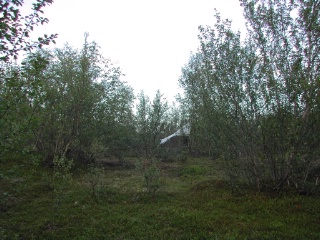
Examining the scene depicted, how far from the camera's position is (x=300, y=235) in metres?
4.71

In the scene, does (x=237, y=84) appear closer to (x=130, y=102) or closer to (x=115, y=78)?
(x=115, y=78)

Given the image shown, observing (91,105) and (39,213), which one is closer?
(39,213)

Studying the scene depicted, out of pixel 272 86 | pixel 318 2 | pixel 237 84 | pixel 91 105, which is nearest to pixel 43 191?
pixel 91 105

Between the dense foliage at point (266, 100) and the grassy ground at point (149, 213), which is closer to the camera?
the grassy ground at point (149, 213)

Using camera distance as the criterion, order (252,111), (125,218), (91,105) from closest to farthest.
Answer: (125,218), (252,111), (91,105)

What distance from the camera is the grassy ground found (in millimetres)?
4906

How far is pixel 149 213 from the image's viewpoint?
6113mm

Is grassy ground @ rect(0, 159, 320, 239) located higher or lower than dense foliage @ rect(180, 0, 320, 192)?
lower

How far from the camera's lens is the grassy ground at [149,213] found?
193 inches

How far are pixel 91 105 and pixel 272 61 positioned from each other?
8246 mm

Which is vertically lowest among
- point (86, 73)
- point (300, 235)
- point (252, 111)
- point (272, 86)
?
point (300, 235)

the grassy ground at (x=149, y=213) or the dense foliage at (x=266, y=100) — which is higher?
the dense foliage at (x=266, y=100)

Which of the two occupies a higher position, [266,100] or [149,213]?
[266,100]

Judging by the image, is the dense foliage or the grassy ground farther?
the dense foliage
